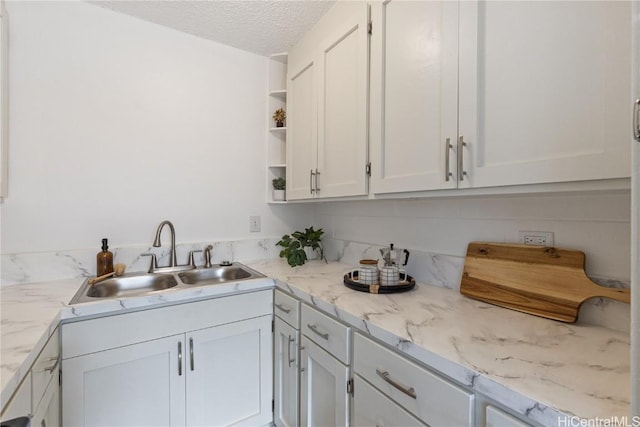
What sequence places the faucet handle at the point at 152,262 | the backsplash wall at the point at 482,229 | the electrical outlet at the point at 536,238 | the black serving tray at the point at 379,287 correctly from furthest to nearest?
the faucet handle at the point at 152,262
the black serving tray at the point at 379,287
the electrical outlet at the point at 536,238
the backsplash wall at the point at 482,229

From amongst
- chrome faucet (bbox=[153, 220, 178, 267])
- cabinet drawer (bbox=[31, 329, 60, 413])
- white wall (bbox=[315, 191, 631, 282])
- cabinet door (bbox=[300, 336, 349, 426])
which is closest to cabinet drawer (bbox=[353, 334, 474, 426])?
cabinet door (bbox=[300, 336, 349, 426])

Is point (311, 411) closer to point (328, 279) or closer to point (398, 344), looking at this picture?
point (328, 279)

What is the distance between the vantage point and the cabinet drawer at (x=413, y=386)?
0.70 meters

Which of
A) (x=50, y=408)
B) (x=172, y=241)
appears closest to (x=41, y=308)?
(x=50, y=408)

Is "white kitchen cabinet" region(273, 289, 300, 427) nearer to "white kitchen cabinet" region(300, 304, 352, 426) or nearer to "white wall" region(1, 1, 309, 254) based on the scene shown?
"white kitchen cabinet" region(300, 304, 352, 426)

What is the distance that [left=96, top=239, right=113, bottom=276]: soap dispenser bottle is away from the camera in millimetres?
1571

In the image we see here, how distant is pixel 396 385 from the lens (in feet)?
2.80

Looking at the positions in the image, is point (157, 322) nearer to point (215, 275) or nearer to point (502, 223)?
point (215, 275)

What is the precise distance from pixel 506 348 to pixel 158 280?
1676 millimetres

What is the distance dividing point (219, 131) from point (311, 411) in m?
1.72

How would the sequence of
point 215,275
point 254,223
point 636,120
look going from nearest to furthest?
point 636,120
point 215,275
point 254,223

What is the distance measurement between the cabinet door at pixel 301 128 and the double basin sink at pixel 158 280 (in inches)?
24.1

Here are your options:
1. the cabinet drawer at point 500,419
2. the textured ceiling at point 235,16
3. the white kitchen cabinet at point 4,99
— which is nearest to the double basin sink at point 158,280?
the white kitchen cabinet at point 4,99

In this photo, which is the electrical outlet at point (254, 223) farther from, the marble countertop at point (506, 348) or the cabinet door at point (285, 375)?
the marble countertop at point (506, 348)
